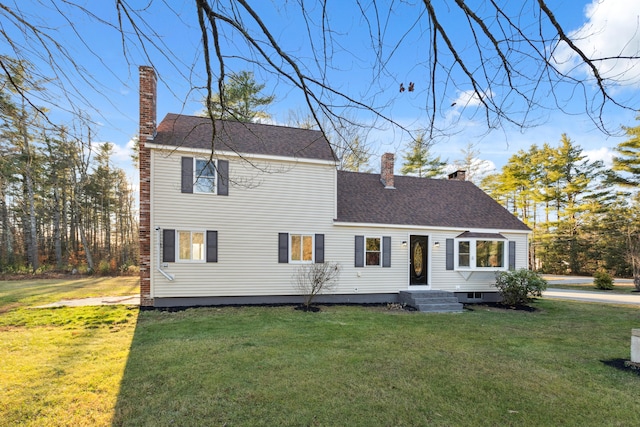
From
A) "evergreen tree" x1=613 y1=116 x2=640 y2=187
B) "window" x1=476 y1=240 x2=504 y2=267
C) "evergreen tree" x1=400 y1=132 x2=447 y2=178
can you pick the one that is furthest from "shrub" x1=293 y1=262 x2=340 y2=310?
"evergreen tree" x1=613 y1=116 x2=640 y2=187

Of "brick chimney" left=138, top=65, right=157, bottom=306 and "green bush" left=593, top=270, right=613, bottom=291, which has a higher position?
"brick chimney" left=138, top=65, right=157, bottom=306

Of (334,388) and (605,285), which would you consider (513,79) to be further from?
(605,285)

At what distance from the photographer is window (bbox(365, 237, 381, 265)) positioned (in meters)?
11.3

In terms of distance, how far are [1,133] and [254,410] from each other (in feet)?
13.1

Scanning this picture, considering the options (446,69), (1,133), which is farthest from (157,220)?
(446,69)

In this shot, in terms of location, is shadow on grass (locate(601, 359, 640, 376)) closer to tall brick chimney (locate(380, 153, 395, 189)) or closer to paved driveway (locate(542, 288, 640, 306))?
tall brick chimney (locate(380, 153, 395, 189))

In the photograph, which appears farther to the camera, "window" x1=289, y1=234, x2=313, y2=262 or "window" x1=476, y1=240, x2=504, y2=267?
"window" x1=476, y1=240, x2=504, y2=267

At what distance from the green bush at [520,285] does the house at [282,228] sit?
75 centimetres

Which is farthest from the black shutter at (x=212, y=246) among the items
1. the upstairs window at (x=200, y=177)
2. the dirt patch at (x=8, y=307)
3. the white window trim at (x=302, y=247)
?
the dirt patch at (x=8, y=307)

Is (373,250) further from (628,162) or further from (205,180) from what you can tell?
(628,162)

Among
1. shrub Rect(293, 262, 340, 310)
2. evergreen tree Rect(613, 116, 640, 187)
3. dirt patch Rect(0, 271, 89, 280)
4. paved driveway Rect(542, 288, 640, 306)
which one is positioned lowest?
paved driveway Rect(542, 288, 640, 306)

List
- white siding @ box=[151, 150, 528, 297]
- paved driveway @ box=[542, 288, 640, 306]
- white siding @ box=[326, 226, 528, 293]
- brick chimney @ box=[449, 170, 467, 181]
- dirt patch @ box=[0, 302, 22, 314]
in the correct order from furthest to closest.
Answer: brick chimney @ box=[449, 170, 467, 181] → paved driveway @ box=[542, 288, 640, 306] → white siding @ box=[326, 226, 528, 293] → white siding @ box=[151, 150, 528, 297] → dirt patch @ box=[0, 302, 22, 314]

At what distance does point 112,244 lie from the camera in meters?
25.0

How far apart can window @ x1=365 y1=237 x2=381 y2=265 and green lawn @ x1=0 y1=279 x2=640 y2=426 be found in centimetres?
315
